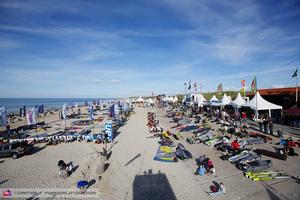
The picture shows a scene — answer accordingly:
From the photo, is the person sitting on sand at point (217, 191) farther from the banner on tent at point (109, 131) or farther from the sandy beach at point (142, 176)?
the banner on tent at point (109, 131)

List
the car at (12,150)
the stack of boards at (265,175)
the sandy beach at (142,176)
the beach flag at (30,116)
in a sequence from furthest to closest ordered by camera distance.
Result: the beach flag at (30,116)
the car at (12,150)
the stack of boards at (265,175)
the sandy beach at (142,176)

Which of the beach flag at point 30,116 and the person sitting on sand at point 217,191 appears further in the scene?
the beach flag at point 30,116

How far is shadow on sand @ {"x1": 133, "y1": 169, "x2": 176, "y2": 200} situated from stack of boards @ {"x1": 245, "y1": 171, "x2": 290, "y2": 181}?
4419mm

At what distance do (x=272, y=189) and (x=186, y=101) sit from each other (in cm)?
4704

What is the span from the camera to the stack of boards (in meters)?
9.14

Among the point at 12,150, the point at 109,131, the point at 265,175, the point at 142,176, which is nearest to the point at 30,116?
the point at 12,150

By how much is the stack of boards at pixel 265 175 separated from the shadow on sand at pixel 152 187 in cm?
442

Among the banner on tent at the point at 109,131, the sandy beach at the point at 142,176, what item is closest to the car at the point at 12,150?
the sandy beach at the point at 142,176

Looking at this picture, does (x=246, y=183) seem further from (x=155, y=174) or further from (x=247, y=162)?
(x=155, y=174)

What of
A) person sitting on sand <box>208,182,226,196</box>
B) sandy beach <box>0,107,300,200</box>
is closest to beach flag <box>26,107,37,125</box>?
sandy beach <box>0,107,300,200</box>

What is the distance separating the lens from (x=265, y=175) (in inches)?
370

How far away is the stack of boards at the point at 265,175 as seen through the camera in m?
9.14

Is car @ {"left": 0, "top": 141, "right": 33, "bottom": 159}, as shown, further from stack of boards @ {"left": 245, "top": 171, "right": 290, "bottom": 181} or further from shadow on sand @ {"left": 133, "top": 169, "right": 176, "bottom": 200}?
stack of boards @ {"left": 245, "top": 171, "right": 290, "bottom": 181}

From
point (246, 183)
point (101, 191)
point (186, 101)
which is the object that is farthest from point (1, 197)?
point (186, 101)
